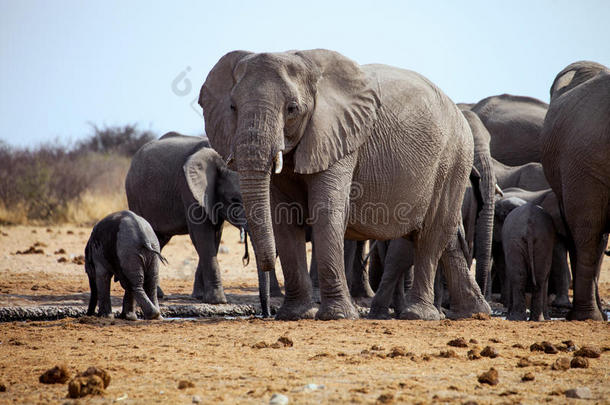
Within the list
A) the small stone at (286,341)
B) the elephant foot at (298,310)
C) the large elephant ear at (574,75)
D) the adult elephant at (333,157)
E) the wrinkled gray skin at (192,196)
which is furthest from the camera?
the wrinkled gray skin at (192,196)

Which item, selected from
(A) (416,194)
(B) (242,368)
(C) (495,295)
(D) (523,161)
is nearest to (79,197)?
(D) (523,161)

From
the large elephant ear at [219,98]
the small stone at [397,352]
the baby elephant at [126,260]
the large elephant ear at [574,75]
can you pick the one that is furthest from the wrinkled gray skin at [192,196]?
the small stone at [397,352]

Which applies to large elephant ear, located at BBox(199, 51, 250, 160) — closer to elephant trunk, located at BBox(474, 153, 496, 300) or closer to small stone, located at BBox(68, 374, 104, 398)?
small stone, located at BBox(68, 374, 104, 398)

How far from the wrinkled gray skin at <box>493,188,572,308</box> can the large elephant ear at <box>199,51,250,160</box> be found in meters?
3.86

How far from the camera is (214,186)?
1169cm

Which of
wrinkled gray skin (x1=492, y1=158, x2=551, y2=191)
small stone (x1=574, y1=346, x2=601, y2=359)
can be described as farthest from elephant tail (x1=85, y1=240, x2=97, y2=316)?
wrinkled gray skin (x1=492, y1=158, x2=551, y2=191)

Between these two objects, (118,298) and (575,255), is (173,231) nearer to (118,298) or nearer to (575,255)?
(118,298)

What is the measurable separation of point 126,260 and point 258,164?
6.60 feet

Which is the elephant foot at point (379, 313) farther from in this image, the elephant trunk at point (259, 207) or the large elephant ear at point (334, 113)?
the elephant trunk at point (259, 207)

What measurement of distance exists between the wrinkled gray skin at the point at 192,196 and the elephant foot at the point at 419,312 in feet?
9.93

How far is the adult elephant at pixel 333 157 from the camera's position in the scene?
7113mm

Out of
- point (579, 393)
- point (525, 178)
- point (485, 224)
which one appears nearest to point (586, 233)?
point (485, 224)

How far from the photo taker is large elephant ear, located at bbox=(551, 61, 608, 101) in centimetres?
1040

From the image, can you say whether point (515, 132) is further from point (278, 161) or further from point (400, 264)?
point (278, 161)
